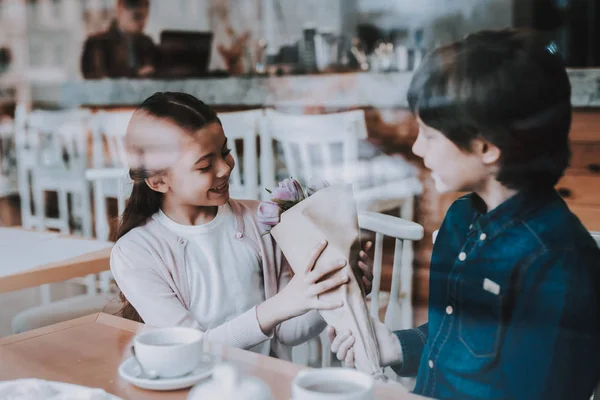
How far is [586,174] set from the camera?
33.6 inches

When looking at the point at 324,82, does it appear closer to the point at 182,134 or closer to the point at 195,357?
the point at 182,134

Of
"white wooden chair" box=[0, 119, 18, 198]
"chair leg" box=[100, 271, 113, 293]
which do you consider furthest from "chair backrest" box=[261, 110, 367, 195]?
"white wooden chair" box=[0, 119, 18, 198]

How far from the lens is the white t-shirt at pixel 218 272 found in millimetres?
1202

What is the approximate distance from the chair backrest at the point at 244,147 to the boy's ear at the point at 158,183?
119mm

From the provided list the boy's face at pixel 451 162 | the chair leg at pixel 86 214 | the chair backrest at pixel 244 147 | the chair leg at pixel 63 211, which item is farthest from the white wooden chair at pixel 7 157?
the boy's face at pixel 451 162

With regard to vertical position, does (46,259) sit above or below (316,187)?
below

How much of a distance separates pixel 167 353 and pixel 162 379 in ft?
0.14

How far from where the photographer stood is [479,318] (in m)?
0.90

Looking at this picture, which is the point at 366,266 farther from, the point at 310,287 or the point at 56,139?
the point at 56,139

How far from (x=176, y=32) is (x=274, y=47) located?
342mm

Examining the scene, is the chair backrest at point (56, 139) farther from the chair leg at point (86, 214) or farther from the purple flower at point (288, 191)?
Result: the purple flower at point (288, 191)

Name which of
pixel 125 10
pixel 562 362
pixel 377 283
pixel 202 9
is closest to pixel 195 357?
pixel 377 283

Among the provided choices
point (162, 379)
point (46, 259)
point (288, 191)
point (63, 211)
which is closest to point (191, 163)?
point (288, 191)

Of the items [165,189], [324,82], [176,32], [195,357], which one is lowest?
[195,357]
